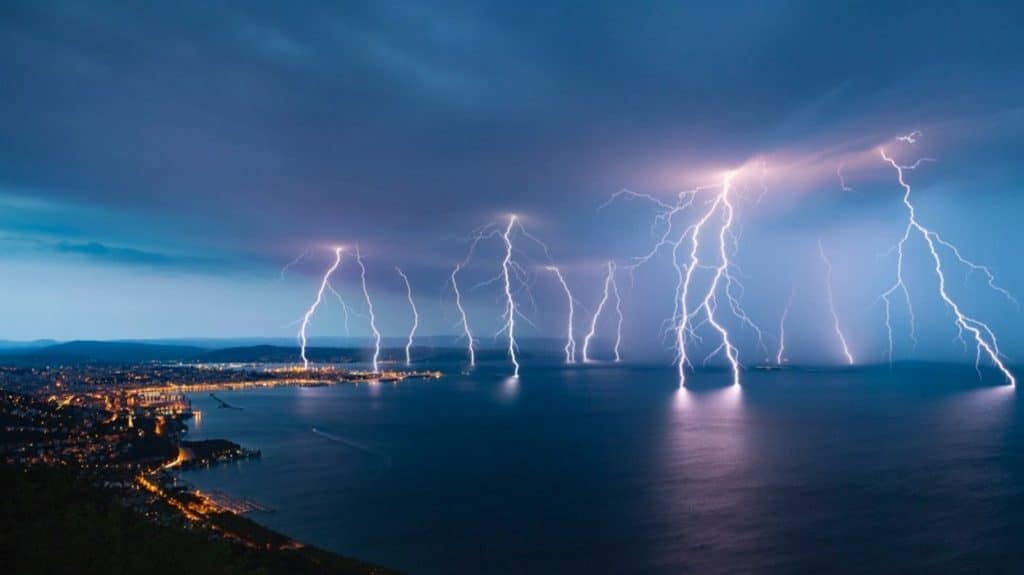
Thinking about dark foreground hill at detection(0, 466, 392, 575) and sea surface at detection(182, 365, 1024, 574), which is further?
sea surface at detection(182, 365, 1024, 574)

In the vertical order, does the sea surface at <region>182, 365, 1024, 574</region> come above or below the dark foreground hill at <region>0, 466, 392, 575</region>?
below

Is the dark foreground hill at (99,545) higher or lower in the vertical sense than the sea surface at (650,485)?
higher

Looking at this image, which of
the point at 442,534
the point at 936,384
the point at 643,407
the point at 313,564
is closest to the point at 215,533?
the point at 313,564

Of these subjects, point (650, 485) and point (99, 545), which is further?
point (650, 485)

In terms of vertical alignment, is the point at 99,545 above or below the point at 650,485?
above

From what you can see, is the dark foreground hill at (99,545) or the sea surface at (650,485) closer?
the dark foreground hill at (99,545)
